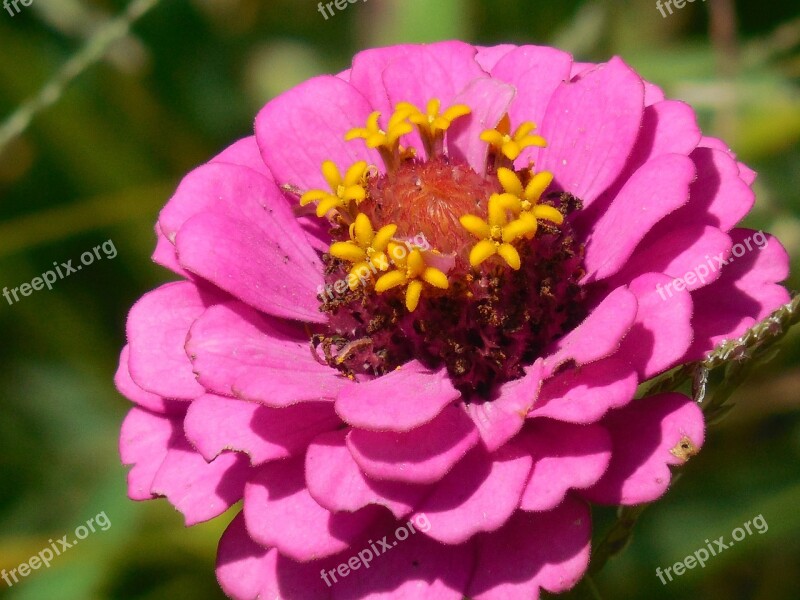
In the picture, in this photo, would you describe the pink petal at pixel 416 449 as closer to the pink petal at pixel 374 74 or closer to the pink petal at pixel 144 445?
the pink petal at pixel 144 445

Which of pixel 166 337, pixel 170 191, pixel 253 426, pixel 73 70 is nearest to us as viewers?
pixel 253 426

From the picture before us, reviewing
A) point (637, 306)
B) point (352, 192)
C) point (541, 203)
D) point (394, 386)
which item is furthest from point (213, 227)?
point (637, 306)

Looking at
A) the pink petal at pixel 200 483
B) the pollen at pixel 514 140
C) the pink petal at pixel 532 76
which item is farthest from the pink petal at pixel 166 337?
the pink petal at pixel 532 76

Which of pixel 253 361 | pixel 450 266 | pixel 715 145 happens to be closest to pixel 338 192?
pixel 450 266

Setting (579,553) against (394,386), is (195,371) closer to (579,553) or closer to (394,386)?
(394,386)

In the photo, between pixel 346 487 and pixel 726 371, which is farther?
pixel 726 371

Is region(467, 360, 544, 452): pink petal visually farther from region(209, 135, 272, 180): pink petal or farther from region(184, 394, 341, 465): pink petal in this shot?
region(209, 135, 272, 180): pink petal

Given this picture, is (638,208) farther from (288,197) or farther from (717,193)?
(288,197)
